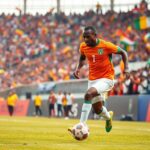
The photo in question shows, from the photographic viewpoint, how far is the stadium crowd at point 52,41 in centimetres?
4473

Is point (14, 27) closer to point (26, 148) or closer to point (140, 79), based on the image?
point (140, 79)

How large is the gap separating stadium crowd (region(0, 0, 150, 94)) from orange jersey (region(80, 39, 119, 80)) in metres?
25.5

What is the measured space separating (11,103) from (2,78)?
10.3 m

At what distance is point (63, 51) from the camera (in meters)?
52.1

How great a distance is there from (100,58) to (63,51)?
38303 mm

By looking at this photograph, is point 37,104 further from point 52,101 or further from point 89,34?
point 89,34

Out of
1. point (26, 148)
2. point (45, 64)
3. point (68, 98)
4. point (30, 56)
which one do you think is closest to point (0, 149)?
point (26, 148)

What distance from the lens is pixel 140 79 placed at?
106 ft

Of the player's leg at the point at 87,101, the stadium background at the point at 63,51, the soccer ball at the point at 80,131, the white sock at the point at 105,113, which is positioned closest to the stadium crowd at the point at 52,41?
the stadium background at the point at 63,51

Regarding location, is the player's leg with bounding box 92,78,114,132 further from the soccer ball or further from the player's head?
the soccer ball

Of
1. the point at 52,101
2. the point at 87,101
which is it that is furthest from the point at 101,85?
the point at 52,101

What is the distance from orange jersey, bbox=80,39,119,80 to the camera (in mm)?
13820

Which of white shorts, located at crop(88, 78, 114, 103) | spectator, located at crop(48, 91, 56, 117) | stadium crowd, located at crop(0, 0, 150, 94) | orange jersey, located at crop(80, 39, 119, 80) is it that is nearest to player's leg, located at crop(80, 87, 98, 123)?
white shorts, located at crop(88, 78, 114, 103)

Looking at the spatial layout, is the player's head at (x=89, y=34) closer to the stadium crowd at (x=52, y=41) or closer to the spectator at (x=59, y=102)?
the stadium crowd at (x=52, y=41)
